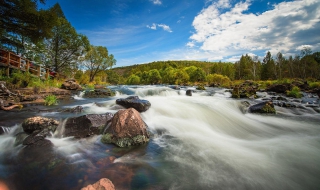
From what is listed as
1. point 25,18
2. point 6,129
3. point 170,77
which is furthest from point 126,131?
point 170,77

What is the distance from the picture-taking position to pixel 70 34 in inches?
1039

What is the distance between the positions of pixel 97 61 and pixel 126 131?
3840cm

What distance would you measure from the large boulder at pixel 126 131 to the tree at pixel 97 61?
3781 cm

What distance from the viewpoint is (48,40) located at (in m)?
25.7

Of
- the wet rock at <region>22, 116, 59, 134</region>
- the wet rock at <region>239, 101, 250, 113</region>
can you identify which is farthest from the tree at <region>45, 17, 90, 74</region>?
the wet rock at <region>239, 101, 250, 113</region>

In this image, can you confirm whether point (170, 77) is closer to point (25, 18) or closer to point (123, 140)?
point (25, 18)

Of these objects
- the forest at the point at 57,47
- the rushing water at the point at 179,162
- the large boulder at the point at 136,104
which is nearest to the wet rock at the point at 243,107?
the rushing water at the point at 179,162

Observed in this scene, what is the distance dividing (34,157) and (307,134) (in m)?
9.95

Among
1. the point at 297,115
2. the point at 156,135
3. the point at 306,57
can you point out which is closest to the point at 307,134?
the point at 297,115

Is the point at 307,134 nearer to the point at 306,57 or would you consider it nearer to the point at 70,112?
the point at 70,112

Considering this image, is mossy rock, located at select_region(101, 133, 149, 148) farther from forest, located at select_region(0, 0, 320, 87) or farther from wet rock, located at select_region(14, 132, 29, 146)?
forest, located at select_region(0, 0, 320, 87)

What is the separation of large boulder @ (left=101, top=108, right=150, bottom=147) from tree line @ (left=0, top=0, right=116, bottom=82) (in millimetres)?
12283

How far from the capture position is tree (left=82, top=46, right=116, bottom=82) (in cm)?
3772

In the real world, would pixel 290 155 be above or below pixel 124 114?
below
